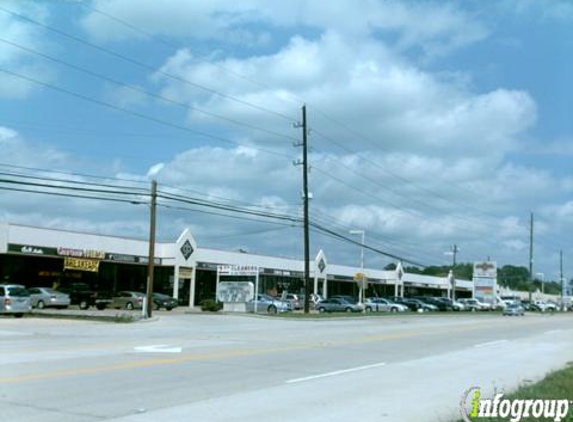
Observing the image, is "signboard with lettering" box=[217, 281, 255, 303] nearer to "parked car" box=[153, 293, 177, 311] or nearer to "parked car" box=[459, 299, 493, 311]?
"parked car" box=[153, 293, 177, 311]

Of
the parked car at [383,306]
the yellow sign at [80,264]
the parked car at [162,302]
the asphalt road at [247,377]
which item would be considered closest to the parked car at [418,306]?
the parked car at [383,306]

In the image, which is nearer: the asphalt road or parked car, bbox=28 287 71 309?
the asphalt road

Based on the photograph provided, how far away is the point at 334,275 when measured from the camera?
86375 millimetres

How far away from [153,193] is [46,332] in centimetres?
1507

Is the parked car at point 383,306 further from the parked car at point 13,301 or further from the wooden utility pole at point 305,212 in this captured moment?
the parked car at point 13,301

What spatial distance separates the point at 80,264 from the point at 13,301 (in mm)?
16342

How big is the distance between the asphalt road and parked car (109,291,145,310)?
2864 centimetres

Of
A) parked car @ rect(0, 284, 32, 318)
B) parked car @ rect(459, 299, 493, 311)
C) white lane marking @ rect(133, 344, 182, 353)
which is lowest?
parked car @ rect(459, 299, 493, 311)

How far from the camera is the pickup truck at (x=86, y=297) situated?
53.3m

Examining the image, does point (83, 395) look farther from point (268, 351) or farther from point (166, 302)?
point (166, 302)

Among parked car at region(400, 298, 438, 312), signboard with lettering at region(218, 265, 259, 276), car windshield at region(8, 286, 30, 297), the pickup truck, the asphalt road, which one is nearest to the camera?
the asphalt road

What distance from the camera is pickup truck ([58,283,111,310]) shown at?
53281 millimetres

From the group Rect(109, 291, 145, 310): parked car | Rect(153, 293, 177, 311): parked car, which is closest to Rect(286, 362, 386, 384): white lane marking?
Rect(109, 291, 145, 310): parked car

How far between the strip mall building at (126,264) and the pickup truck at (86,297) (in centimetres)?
168
